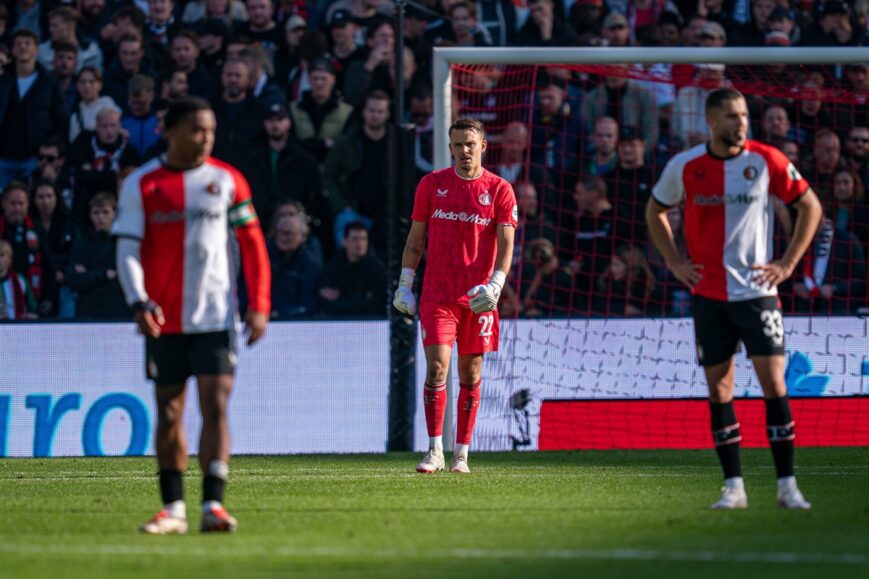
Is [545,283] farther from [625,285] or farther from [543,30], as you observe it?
[543,30]

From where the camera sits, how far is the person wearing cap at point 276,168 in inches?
599

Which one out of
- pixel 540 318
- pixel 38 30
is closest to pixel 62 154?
pixel 38 30

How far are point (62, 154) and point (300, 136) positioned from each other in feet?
Answer: 7.89

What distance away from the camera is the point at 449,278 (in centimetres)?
1068

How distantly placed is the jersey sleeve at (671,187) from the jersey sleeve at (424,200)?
2774 mm

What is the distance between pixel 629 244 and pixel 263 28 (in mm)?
4758

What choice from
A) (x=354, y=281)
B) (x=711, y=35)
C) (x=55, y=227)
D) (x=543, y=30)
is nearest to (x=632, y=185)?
(x=711, y=35)

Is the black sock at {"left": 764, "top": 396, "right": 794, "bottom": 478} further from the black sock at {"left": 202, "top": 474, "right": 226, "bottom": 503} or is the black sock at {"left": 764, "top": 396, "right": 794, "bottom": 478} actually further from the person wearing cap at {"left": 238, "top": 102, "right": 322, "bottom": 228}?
the person wearing cap at {"left": 238, "top": 102, "right": 322, "bottom": 228}

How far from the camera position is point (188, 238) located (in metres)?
7.19

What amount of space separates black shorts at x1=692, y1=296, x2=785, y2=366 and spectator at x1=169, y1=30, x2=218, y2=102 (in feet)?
29.0

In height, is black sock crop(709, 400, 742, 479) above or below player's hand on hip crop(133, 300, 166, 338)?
below

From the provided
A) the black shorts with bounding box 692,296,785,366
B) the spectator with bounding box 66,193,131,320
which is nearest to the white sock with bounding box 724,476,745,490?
the black shorts with bounding box 692,296,785,366

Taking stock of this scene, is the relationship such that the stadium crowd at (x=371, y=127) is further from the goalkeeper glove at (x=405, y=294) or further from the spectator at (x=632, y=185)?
the goalkeeper glove at (x=405, y=294)

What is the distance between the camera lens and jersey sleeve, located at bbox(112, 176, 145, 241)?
23.4 ft
